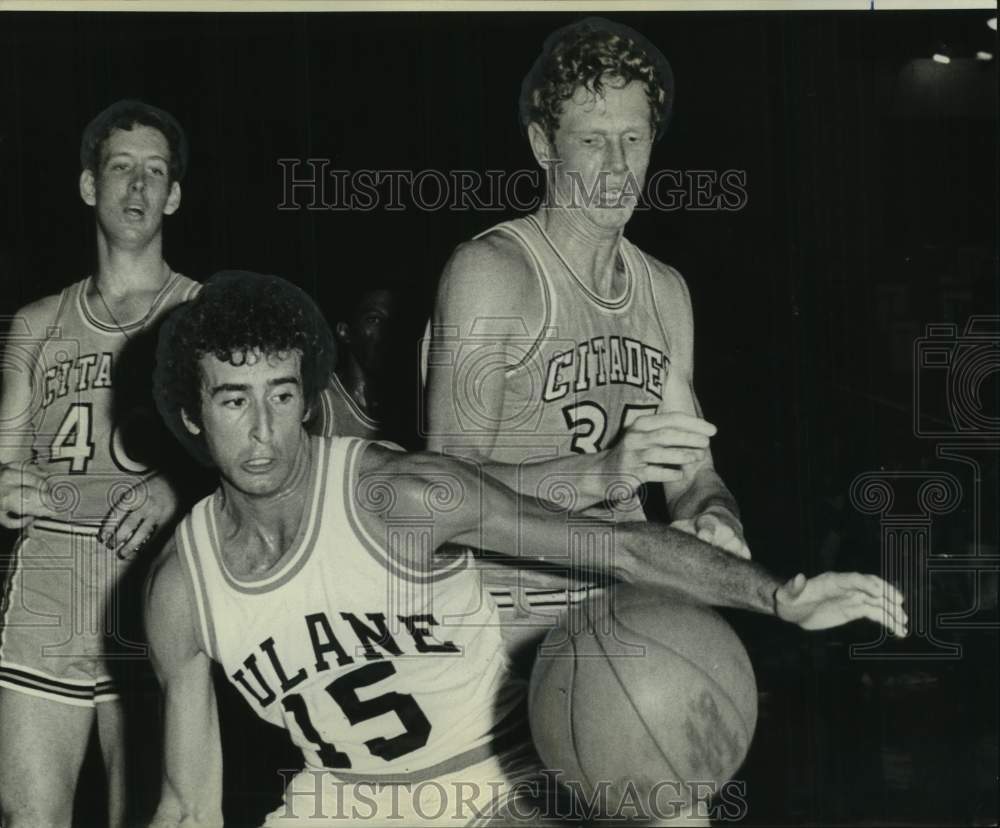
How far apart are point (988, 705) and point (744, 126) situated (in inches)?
74.0

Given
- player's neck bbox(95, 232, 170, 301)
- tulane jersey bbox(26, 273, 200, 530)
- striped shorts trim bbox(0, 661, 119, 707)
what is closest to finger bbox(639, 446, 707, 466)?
tulane jersey bbox(26, 273, 200, 530)

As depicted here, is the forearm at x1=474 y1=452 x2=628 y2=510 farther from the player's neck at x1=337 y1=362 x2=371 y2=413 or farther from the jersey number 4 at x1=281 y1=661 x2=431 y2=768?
the jersey number 4 at x1=281 y1=661 x2=431 y2=768

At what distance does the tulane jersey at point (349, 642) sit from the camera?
11.3 ft

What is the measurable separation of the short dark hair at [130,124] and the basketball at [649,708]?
184cm

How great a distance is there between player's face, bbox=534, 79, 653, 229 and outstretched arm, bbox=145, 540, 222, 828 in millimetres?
1507

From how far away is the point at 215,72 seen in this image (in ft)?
12.6

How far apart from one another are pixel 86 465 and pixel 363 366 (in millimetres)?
857

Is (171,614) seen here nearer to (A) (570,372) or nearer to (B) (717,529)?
(A) (570,372)

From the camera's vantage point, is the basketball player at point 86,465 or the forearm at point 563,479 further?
the basketball player at point 86,465

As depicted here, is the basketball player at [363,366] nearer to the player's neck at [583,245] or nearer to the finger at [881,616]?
the player's neck at [583,245]

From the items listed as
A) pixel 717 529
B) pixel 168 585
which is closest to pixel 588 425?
pixel 717 529

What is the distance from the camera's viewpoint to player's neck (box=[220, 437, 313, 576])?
11.3ft

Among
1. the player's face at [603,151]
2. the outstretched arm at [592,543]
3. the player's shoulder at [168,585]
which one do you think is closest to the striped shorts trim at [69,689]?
the player's shoulder at [168,585]

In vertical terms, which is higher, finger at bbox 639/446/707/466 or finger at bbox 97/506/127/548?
finger at bbox 639/446/707/466
